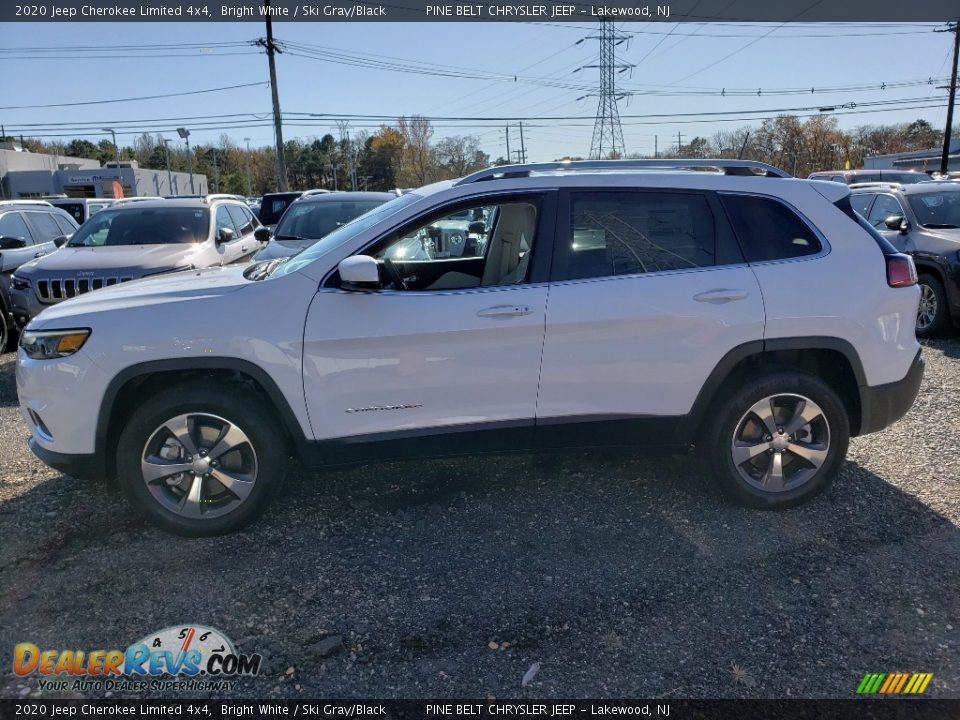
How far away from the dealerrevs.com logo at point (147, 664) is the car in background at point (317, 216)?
688cm

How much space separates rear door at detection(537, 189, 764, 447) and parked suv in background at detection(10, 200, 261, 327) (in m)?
5.54

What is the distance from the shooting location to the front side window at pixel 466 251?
3715 mm

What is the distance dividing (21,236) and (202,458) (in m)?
7.73

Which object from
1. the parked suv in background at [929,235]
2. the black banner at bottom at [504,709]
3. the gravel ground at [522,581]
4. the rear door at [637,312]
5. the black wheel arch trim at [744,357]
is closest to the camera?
the black banner at bottom at [504,709]

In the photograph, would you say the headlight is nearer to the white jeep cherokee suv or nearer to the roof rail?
the white jeep cherokee suv

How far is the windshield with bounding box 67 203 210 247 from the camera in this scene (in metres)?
8.45

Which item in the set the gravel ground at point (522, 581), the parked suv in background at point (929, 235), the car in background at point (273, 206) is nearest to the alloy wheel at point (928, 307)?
the parked suv in background at point (929, 235)

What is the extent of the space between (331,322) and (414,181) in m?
71.6

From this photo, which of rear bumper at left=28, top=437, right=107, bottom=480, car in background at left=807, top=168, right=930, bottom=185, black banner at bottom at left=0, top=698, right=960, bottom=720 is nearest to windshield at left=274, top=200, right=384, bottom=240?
rear bumper at left=28, top=437, right=107, bottom=480

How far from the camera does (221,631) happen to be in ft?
9.50

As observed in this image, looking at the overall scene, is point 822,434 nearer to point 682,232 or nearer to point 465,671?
point 682,232

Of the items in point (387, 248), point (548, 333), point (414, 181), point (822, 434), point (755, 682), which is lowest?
point (755, 682)

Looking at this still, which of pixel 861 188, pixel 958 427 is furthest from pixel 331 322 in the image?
pixel 861 188

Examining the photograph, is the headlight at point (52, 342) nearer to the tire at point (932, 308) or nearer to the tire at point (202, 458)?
the tire at point (202, 458)
